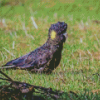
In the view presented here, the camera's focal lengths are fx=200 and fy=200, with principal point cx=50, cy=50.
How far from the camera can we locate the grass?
119 inches

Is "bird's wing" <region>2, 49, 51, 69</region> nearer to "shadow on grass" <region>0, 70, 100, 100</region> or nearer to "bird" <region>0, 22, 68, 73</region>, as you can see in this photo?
"bird" <region>0, 22, 68, 73</region>

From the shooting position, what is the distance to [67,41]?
15.3 ft

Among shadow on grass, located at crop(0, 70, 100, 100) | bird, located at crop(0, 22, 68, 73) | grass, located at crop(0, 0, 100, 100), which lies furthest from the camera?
bird, located at crop(0, 22, 68, 73)

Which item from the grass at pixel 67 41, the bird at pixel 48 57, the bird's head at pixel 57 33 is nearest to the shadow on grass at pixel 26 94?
the grass at pixel 67 41

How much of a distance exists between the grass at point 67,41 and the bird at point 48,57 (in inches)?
6.1

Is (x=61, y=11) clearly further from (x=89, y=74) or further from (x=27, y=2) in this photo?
(x=89, y=74)

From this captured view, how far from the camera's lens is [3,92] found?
6.97 ft

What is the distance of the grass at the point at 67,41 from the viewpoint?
3.02 meters

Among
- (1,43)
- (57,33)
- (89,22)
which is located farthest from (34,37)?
(89,22)

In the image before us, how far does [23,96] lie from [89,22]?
399 cm

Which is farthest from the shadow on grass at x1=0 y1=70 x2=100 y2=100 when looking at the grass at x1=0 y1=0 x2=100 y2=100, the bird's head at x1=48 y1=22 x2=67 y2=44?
the bird's head at x1=48 y1=22 x2=67 y2=44

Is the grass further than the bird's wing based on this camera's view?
No

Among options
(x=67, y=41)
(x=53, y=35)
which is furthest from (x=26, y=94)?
(x=67, y=41)

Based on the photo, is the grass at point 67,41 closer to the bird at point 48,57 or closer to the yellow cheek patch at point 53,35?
the bird at point 48,57
